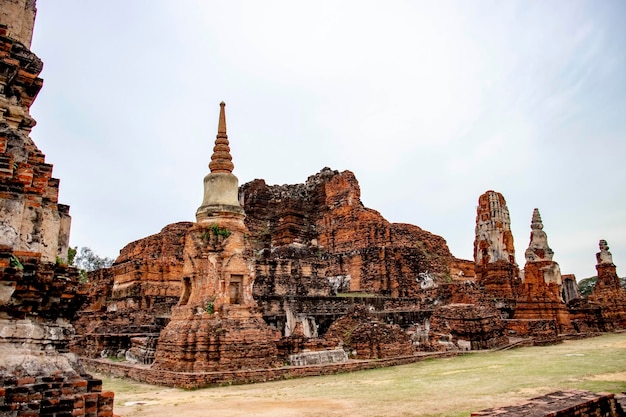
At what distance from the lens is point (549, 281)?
83.9ft

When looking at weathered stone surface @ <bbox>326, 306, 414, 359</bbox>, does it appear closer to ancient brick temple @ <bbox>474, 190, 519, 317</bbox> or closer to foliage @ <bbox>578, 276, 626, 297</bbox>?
ancient brick temple @ <bbox>474, 190, 519, 317</bbox>

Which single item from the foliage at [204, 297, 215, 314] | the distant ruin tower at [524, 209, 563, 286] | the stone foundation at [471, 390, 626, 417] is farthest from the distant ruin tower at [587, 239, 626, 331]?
the stone foundation at [471, 390, 626, 417]

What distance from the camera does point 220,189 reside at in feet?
43.4

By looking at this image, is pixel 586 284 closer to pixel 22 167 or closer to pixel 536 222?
pixel 536 222

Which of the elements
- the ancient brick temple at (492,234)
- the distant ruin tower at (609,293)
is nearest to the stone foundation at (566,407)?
the distant ruin tower at (609,293)

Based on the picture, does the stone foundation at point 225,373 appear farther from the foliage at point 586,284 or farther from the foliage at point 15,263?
the foliage at point 586,284

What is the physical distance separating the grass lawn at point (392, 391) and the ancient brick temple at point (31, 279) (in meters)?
3.32

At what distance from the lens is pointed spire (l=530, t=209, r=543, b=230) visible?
1135 inches

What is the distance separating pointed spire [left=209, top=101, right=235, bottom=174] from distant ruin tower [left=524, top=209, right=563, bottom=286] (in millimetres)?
18608

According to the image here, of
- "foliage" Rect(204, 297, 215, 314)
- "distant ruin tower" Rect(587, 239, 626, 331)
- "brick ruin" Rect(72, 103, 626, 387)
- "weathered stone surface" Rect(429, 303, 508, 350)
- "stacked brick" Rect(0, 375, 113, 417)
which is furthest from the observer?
"distant ruin tower" Rect(587, 239, 626, 331)

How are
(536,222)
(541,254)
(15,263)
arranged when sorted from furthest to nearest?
1. (536,222)
2. (541,254)
3. (15,263)

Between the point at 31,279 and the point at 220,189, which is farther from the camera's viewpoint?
the point at 220,189

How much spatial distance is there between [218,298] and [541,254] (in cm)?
2032

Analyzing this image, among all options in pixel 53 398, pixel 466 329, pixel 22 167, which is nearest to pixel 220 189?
pixel 22 167
